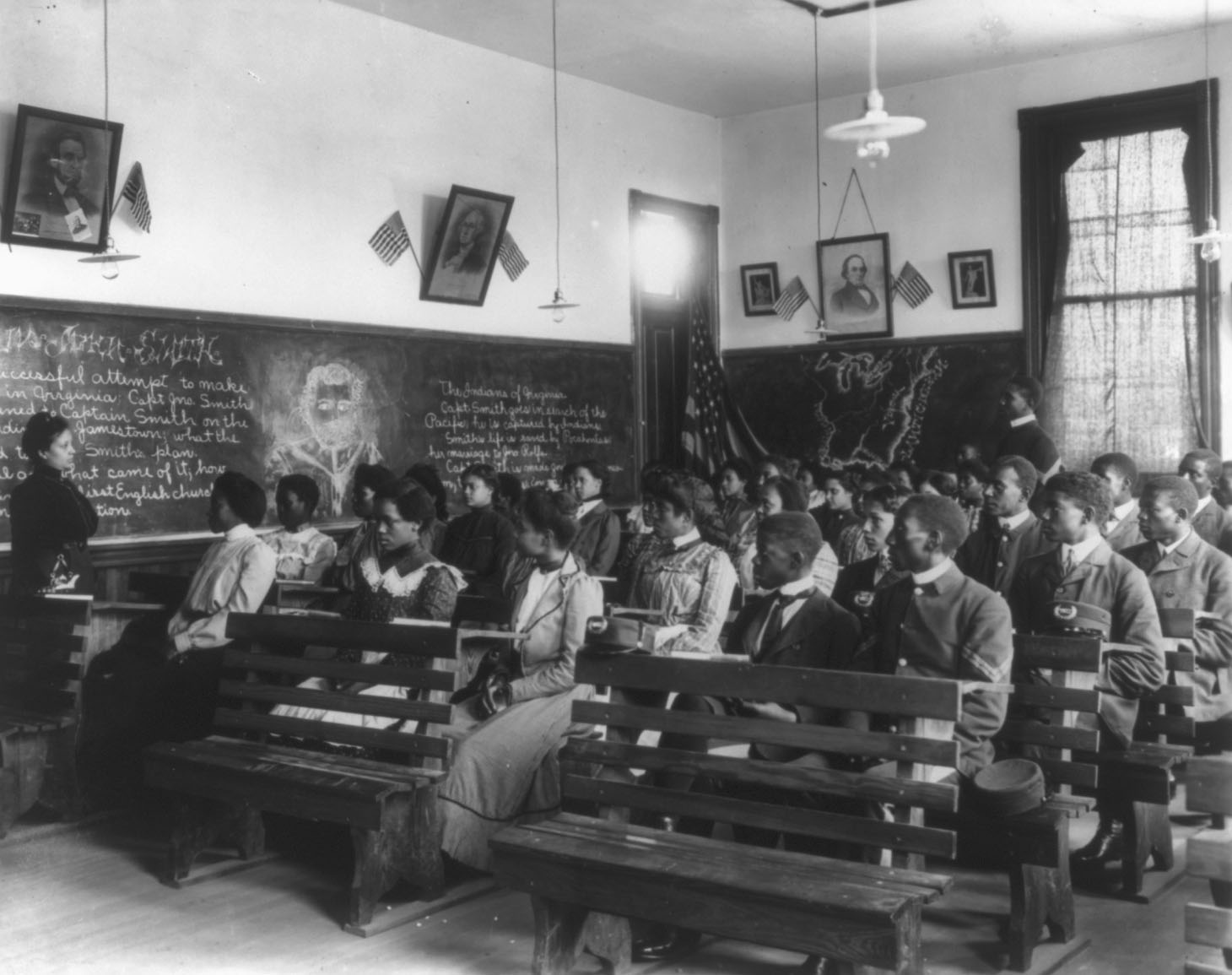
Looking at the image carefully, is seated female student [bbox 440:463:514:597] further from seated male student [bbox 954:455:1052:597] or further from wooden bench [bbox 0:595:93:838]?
seated male student [bbox 954:455:1052:597]

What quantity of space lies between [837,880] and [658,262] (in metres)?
7.99

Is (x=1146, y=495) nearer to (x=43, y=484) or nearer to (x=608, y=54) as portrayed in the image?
(x=43, y=484)

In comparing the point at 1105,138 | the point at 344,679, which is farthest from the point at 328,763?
the point at 1105,138

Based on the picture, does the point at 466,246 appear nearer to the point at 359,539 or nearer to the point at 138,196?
the point at 138,196

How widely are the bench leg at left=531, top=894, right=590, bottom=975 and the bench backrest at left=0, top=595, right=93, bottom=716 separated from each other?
7.98ft

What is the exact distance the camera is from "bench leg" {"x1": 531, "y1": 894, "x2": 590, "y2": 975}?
11.3 ft

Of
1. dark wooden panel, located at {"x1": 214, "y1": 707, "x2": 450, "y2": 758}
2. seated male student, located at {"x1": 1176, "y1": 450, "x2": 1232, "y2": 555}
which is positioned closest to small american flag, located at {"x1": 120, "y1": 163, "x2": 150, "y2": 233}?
dark wooden panel, located at {"x1": 214, "y1": 707, "x2": 450, "y2": 758}

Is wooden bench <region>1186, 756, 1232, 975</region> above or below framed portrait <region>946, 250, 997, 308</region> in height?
below

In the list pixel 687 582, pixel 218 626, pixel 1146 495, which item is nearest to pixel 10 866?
pixel 218 626

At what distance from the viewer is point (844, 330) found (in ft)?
34.6

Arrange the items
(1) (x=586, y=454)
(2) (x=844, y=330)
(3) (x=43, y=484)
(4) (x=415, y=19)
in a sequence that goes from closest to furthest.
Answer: (3) (x=43, y=484) → (4) (x=415, y=19) → (1) (x=586, y=454) → (2) (x=844, y=330)

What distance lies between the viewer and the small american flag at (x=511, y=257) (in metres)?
9.02

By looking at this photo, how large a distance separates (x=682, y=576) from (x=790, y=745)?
168cm

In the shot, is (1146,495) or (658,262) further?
(658,262)
